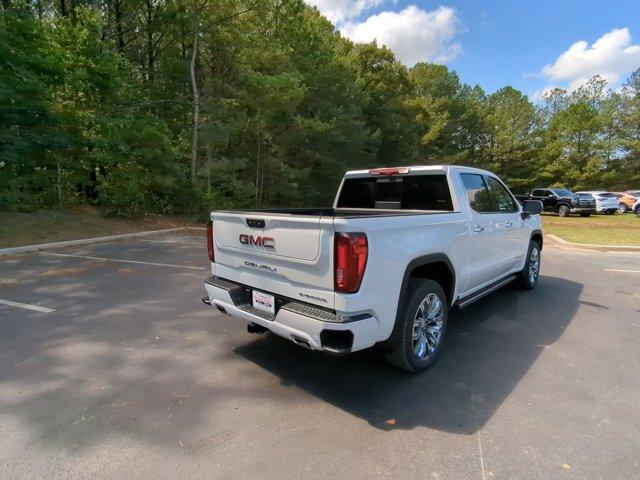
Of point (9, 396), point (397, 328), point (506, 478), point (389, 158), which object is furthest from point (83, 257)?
point (389, 158)

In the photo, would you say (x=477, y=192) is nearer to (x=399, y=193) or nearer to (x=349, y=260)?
(x=399, y=193)

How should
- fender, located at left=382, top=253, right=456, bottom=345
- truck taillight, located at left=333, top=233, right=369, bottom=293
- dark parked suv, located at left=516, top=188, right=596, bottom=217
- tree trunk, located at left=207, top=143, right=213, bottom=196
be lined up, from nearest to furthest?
truck taillight, located at left=333, top=233, right=369, bottom=293 → fender, located at left=382, top=253, right=456, bottom=345 → tree trunk, located at left=207, top=143, right=213, bottom=196 → dark parked suv, located at left=516, top=188, right=596, bottom=217

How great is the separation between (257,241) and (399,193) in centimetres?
220

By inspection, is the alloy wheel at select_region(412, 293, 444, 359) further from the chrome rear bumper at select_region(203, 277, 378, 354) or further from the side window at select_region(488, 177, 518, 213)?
the side window at select_region(488, 177, 518, 213)

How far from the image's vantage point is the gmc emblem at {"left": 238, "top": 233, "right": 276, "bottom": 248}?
325 cm

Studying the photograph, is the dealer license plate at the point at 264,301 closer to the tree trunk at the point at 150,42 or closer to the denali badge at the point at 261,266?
the denali badge at the point at 261,266

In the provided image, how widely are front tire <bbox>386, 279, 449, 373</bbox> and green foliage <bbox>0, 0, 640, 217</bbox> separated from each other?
507 inches

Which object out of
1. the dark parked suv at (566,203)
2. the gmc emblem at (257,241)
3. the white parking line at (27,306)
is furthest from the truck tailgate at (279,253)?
the dark parked suv at (566,203)

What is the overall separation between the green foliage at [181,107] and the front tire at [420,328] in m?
12.9

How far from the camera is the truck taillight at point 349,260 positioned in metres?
2.78

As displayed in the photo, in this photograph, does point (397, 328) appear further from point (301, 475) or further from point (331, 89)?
point (331, 89)

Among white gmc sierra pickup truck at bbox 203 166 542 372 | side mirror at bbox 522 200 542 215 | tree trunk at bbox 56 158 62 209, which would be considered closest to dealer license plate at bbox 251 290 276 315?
white gmc sierra pickup truck at bbox 203 166 542 372

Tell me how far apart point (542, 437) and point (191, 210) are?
1668 cm

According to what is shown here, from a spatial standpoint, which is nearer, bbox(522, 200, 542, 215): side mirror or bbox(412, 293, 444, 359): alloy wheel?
bbox(412, 293, 444, 359): alloy wheel
